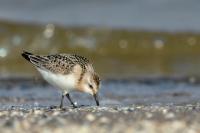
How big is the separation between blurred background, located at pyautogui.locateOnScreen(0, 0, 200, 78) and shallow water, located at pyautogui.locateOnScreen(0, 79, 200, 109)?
226 centimetres

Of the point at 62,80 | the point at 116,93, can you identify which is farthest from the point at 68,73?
the point at 116,93

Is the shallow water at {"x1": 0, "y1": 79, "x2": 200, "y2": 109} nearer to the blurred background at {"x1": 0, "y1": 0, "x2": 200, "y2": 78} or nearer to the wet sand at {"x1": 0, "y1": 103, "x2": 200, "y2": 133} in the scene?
the blurred background at {"x1": 0, "y1": 0, "x2": 200, "y2": 78}

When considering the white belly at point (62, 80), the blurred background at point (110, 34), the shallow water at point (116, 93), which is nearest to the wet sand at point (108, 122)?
the white belly at point (62, 80)

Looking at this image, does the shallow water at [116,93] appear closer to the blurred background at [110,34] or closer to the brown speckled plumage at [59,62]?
the brown speckled plumage at [59,62]

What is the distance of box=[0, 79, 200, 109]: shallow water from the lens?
13688 millimetres

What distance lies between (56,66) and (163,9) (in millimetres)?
15071

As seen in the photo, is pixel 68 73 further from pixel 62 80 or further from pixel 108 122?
pixel 108 122

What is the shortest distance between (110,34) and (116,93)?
27.6 feet

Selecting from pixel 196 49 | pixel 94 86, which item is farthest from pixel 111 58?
pixel 94 86

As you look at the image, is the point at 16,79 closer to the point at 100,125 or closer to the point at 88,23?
the point at 88,23

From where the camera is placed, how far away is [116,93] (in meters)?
15.4

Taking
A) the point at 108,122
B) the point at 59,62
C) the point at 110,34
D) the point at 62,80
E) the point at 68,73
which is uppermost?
the point at 110,34

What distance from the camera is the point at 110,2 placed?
26969mm

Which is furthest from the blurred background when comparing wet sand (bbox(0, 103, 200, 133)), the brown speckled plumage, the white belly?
wet sand (bbox(0, 103, 200, 133))
